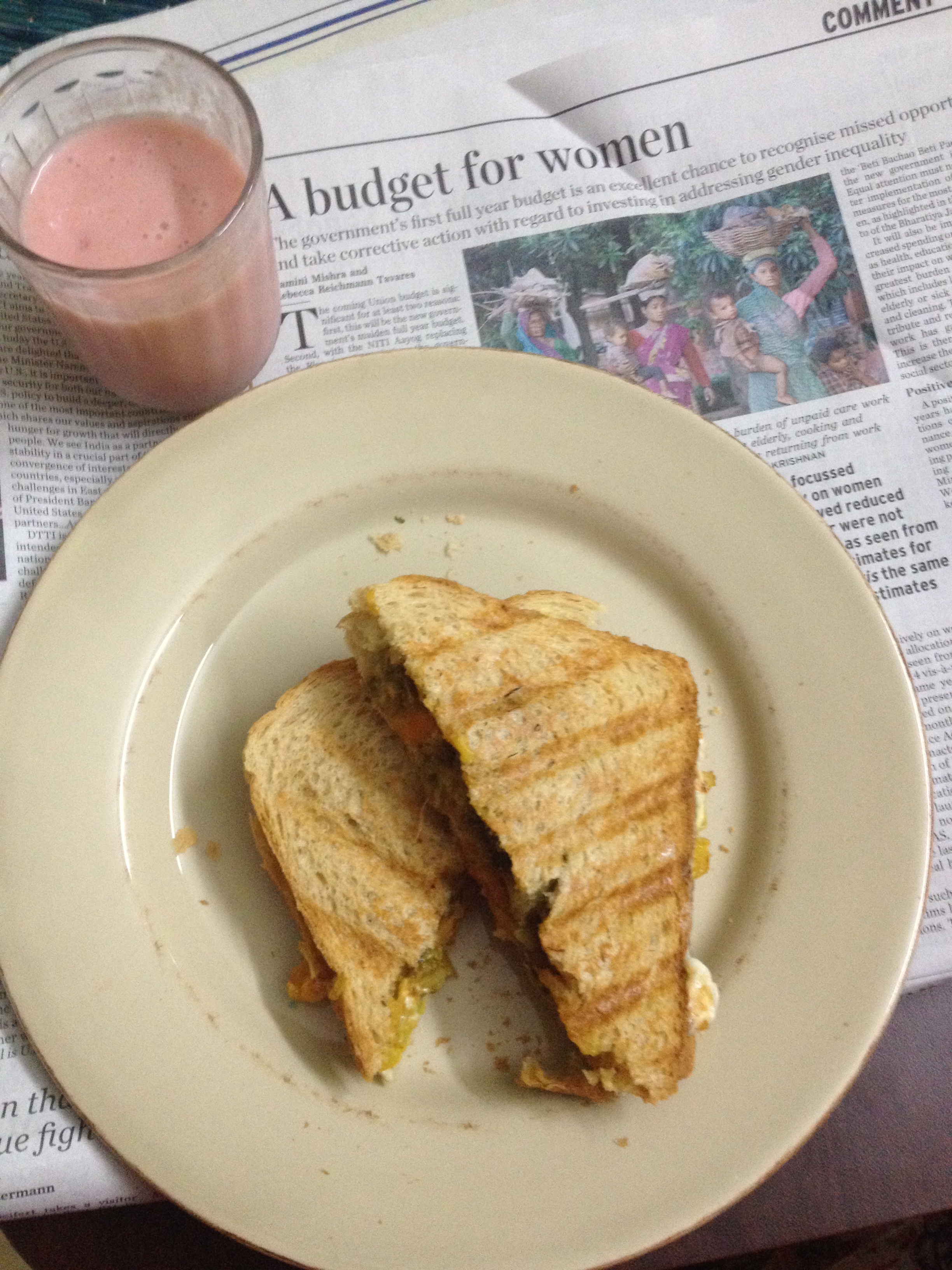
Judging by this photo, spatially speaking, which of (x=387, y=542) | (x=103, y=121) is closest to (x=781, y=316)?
(x=387, y=542)

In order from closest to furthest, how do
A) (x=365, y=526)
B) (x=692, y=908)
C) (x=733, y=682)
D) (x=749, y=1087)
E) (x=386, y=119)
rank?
(x=749, y=1087)
(x=692, y=908)
(x=733, y=682)
(x=365, y=526)
(x=386, y=119)

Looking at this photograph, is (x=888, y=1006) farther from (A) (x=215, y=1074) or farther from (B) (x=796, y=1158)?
(A) (x=215, y=1074)

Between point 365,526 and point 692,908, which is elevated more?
point 365,526

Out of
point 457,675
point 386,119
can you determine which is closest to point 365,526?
point 457,675

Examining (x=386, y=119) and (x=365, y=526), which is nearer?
(x=365, y=526)

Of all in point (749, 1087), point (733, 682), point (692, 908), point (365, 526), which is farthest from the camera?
point (365, 526)

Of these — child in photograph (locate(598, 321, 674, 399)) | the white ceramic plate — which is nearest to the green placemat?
the white ceramic plate
